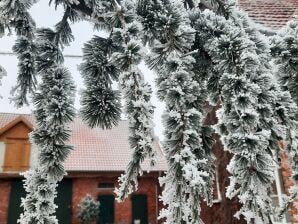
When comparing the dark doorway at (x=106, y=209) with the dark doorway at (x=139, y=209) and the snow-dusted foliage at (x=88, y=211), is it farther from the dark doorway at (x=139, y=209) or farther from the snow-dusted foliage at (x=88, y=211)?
the dark doorway at (x=139, y=209)

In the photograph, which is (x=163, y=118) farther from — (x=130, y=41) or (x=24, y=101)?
(x=24, y=101)

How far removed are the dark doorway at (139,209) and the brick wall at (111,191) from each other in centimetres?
18

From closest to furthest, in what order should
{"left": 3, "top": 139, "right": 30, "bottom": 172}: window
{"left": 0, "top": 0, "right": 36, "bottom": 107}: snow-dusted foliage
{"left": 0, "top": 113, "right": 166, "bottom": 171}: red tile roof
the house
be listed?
{"left": 0, "top": 0, "right": 36, "bottom": 107}: snow-dusted foliage
the house
{"left": 3, "top": 139, "right": 30, "bottom": 172}: window
{"left": 0, "top": 113, "right": 166, "bottom": 171}: red tile roof

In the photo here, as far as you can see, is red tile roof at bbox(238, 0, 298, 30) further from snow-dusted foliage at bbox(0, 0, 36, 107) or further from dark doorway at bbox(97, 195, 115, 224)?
dark doorway at bbox(97, 195, 115, 224)

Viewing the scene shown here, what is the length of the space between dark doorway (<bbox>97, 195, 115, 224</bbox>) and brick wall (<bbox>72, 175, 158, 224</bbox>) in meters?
0.22

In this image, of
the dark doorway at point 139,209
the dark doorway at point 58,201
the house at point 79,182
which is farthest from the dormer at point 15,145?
the dark doorway at point 139,209

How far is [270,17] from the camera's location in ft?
20.1

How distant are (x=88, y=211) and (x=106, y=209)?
1.51m

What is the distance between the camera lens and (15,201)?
15219mm

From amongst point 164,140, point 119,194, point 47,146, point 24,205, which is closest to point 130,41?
point 164,140

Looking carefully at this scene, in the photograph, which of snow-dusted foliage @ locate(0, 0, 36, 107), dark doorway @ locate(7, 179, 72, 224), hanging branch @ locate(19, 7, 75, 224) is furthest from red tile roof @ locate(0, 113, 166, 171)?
hanging branch @ locate(19, 7, 75, 224)

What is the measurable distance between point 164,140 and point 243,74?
262mm

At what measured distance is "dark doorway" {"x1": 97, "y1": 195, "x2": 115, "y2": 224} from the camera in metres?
16.3

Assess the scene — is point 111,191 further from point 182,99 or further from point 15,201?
point 182,99
